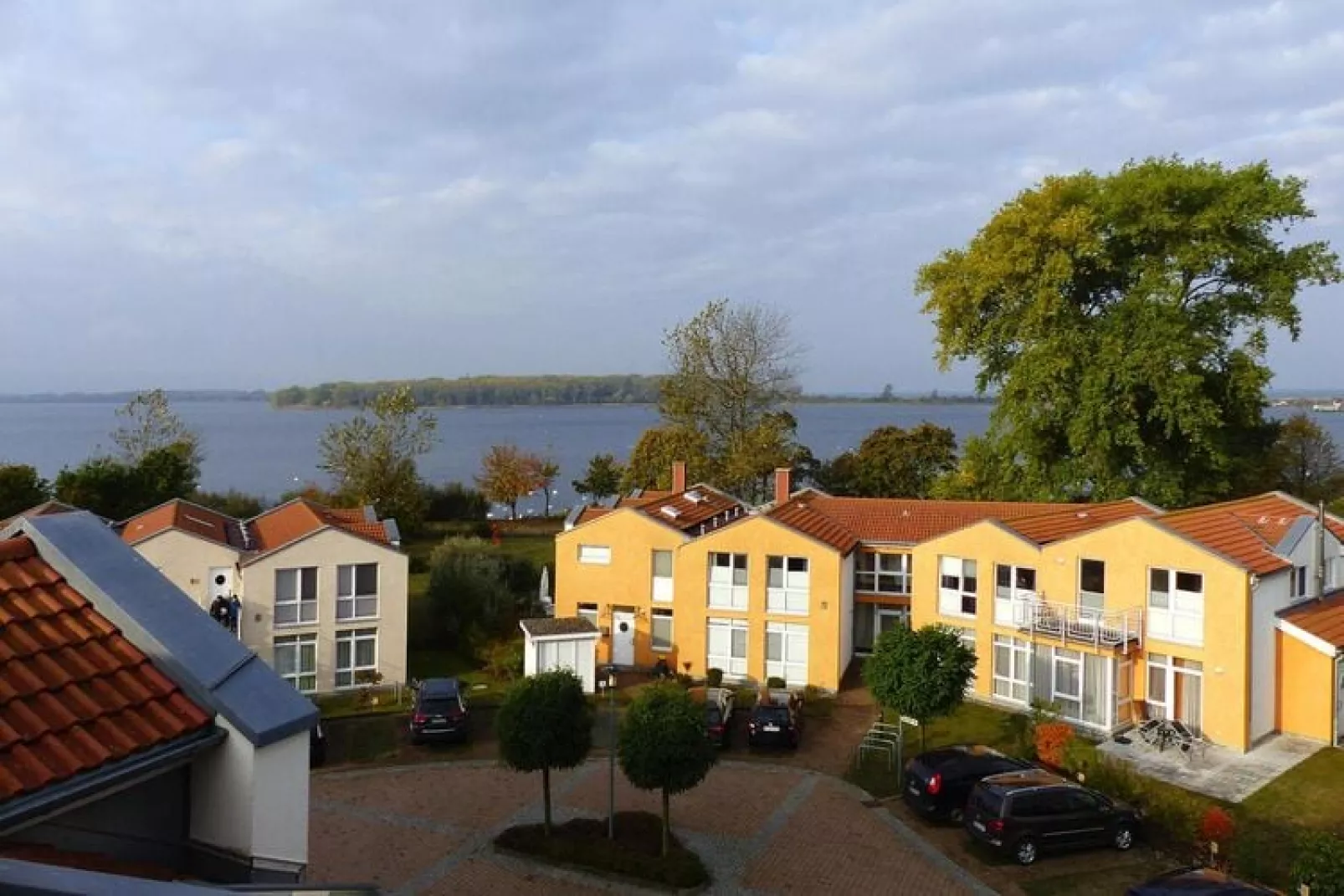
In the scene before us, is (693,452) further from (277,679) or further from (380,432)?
(277,679)

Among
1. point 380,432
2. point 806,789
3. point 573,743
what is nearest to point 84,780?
point 573,743

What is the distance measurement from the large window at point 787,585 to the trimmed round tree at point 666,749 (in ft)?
36.4

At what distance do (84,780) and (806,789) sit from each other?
1823 cm

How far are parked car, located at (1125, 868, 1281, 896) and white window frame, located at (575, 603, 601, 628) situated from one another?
60.3ft

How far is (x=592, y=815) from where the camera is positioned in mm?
19562

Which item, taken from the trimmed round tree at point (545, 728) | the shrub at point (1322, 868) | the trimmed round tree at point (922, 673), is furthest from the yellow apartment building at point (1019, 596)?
the trimmed round tree at point (545, 728)

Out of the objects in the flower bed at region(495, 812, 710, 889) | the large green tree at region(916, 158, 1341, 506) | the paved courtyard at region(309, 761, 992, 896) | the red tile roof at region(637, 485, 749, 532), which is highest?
the large green tree at region(916, 158, 1341, 506)

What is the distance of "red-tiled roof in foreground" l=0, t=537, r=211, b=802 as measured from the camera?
15.1 ft

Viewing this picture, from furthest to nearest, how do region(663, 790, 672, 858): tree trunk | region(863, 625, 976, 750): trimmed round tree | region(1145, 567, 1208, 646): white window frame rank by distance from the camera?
region(1145, 567, 1208, 646): white window frame → region(863, 625, 976, 750): trimmed round tree → region(663, 790, 672, 858): tree trunk

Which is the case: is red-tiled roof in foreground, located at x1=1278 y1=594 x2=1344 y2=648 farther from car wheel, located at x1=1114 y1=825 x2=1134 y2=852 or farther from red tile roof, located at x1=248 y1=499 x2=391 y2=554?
red tile roof, located at x1=248 y1=499 x2=391 y2=554

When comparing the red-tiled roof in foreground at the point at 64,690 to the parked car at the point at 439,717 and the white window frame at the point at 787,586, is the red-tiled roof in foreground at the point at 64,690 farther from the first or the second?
the white window frame at the point at 787,586

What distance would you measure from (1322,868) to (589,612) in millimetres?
20880

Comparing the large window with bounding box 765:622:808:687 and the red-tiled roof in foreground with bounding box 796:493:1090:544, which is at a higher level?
the red-tiled roof in foreground with bounding box 796:493:1090:544

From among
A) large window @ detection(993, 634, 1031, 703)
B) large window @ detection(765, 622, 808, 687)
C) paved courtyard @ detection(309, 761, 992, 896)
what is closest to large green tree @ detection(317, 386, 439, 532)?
large window @ detection(765, 622, 808, 687)
